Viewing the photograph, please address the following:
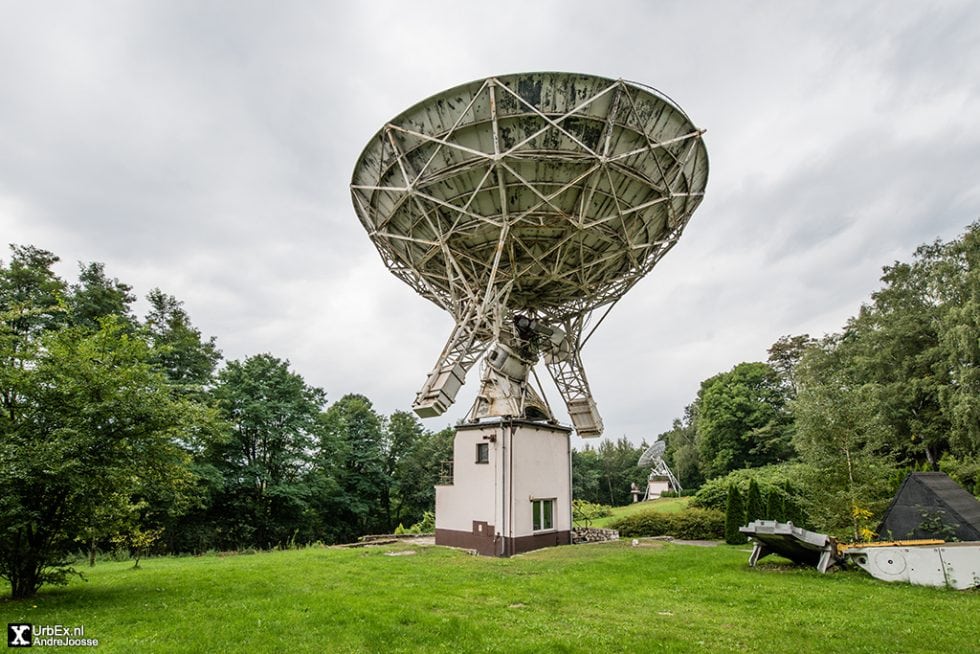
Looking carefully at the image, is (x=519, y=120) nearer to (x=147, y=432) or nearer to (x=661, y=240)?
(x=661, y=240)

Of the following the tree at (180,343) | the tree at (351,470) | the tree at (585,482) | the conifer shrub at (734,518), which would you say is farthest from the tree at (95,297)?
the tree at (585,482)

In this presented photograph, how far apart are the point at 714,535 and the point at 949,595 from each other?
12.1 m

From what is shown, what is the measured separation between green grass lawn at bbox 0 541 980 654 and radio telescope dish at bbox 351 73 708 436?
253 inches

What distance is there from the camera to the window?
16656 millimetres

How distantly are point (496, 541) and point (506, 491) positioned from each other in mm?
1496

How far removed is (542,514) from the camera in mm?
16969

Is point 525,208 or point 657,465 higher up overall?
point 525,208

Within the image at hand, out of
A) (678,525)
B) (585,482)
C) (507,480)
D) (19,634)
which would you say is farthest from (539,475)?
(585,482)

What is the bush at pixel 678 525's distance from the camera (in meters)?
19.9

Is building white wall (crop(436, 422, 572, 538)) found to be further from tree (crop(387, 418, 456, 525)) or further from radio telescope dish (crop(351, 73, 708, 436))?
tree (crop(387, 418, 456, 525))

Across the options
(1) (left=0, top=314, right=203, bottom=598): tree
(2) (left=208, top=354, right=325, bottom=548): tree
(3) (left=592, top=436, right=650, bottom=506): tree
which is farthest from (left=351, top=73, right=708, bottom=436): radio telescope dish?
(3) (left=592, top=436, right=650, bottom=506): tree

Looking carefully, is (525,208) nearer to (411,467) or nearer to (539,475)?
(539,475)

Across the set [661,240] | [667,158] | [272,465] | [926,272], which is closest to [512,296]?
[661,240]

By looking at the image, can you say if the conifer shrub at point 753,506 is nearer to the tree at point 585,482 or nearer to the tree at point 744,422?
the tree at point 744,422
